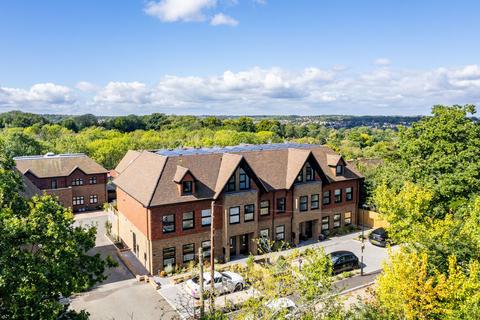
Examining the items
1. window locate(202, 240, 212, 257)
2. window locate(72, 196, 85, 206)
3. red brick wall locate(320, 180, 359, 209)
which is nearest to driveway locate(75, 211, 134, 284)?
window locate(72, 196, 85, 206)

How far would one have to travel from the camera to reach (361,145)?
120 metres

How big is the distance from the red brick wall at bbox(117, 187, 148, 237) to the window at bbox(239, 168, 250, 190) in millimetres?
8550

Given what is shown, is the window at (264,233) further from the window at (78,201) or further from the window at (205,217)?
the window at (78,201)

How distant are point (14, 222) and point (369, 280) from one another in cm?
2525

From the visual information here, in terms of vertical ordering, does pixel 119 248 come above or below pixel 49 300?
below

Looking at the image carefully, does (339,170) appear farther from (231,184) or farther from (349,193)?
(231,184)

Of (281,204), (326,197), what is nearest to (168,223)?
(281,204)

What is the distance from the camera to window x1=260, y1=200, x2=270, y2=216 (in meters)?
35.3

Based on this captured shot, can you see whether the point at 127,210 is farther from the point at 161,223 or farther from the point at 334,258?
the point at 334,258

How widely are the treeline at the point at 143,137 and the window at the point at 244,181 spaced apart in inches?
578

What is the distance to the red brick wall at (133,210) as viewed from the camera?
31266 millimetres

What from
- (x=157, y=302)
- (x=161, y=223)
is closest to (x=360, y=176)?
(x=161, y=223)

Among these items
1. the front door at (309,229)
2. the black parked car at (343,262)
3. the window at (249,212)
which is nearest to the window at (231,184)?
the window at (249,212)

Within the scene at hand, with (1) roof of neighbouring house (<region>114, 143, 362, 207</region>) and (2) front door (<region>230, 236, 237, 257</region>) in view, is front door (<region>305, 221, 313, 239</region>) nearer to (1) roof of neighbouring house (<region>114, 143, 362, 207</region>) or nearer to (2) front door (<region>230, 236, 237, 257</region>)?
(1) roof of neighbouring house (<region>114, 143, 362, 207</region>)
